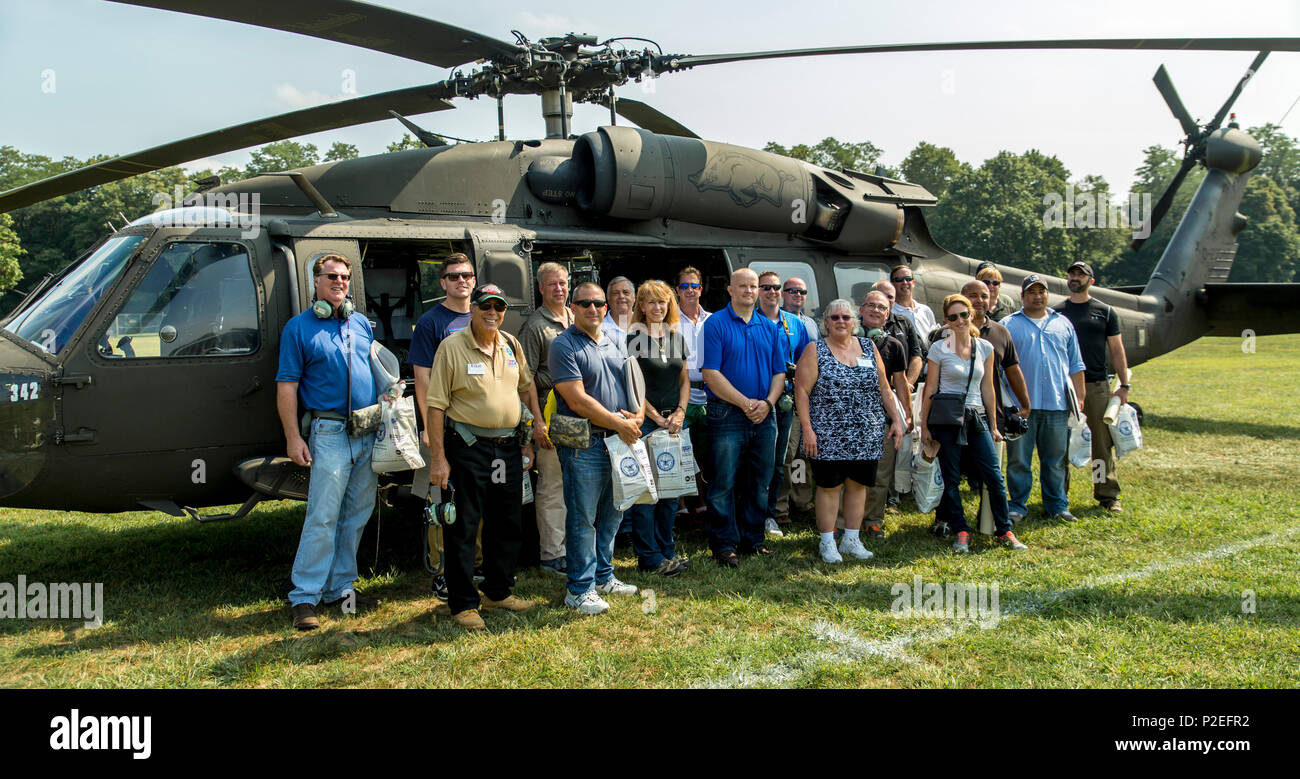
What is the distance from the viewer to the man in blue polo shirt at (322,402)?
15.5ft

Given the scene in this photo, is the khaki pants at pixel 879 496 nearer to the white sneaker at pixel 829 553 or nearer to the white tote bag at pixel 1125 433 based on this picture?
the white sneaker at pixel 829 553

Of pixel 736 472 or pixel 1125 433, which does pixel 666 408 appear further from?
pixel 1125 433

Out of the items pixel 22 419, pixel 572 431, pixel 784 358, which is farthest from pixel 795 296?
pixel 22 419

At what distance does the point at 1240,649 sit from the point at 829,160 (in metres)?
71.7

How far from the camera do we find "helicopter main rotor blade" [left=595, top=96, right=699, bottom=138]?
8.28 meters

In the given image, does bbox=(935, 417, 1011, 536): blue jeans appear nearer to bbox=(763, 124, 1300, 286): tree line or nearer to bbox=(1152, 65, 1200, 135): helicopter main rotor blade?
bbox=(1152, 65, 1200, 135): helicopter main rotor blade

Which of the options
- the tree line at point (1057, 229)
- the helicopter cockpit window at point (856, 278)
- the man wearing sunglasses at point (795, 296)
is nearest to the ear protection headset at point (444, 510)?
the man wearing sunglasses at point (795, 296)

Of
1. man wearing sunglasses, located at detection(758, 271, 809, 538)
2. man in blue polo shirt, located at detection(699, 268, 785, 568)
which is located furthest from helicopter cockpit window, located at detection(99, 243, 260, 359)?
man wearing sunglasses, located at detection(758, 271, 809, 538)

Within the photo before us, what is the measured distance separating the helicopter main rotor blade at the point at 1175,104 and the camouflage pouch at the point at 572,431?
1180cm

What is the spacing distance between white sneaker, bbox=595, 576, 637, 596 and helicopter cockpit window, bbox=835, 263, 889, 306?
424 centimetres
